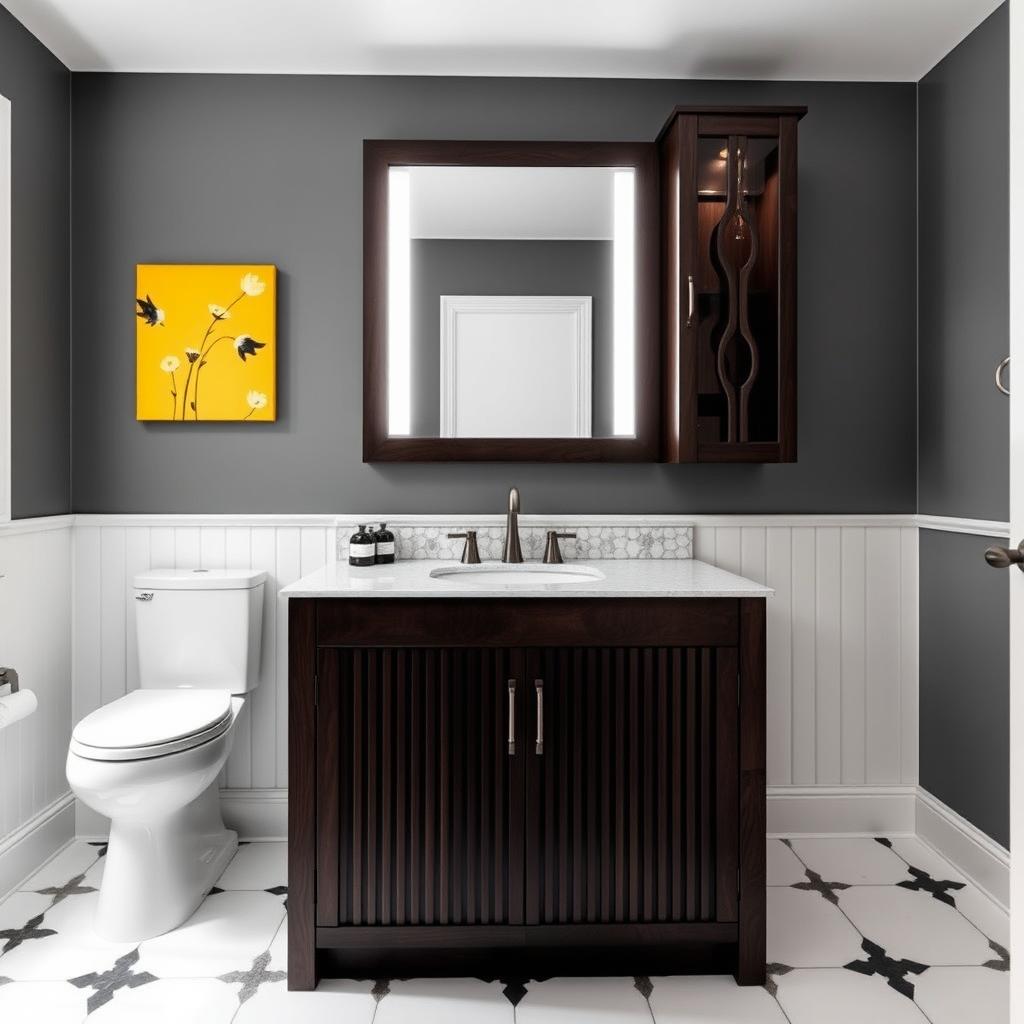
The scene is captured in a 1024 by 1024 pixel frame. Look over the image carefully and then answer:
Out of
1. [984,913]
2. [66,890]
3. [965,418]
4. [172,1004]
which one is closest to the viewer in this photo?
[172,1004]

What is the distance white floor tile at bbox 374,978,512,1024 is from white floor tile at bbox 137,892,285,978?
365mm

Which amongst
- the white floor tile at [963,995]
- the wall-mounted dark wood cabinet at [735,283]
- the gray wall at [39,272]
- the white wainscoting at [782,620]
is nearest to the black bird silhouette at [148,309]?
the gray wall at [39,272]

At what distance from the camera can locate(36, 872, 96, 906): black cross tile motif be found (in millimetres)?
2167

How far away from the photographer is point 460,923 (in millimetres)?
1817

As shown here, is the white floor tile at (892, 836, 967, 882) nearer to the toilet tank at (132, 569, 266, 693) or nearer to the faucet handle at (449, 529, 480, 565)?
the faucet handle at (449, 529, 480, 565)

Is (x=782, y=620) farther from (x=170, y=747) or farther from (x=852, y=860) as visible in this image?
(x=170, y=747)

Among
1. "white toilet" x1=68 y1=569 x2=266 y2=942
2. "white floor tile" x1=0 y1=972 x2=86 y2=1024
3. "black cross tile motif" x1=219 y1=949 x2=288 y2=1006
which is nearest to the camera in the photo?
"white floor tile" x1=0 y1=972 x2=86 y2=1024

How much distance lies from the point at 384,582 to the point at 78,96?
1835 mm

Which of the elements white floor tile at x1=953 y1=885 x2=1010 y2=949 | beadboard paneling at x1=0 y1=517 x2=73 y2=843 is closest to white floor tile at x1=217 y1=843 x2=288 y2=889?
beadboard paneling at x1=0 y1=517 x2=73 y2=843

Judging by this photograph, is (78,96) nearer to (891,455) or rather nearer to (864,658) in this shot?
(891,455)

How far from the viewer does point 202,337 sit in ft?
8.16

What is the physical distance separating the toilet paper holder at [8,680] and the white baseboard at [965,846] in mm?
2478

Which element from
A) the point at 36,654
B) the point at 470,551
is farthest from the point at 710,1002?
the point at 36,654

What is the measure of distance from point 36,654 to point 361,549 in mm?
981
